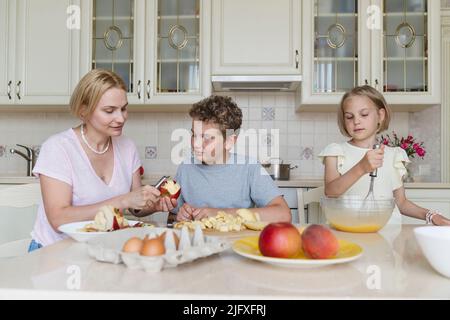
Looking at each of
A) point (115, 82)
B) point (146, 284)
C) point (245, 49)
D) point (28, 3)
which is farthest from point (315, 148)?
point (146, 284)

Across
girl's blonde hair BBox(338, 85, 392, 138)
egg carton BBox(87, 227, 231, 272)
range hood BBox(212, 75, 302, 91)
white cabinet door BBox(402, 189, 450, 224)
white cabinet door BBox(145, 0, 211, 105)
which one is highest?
white cabinet door BBox(145, 0, 211, 105)

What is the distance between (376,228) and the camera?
1.15 meters

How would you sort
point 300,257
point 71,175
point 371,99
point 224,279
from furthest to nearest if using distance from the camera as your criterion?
point 371,99 < point 71,175 < point 300,257 < point 224,279

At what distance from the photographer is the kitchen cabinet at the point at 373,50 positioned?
2727 mm

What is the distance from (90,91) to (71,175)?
0.97 feet

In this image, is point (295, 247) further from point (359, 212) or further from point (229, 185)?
point (229, 185)

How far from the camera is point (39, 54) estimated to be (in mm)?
2852

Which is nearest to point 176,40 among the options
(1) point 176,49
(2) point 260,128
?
(1) point 176,49

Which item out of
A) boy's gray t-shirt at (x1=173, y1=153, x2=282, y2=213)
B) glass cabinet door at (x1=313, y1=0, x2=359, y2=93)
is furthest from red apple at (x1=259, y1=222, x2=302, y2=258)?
glass cabinet door at (x1=313, y1=0, x2=359, y2=93)

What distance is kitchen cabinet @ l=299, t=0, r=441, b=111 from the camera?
273cm

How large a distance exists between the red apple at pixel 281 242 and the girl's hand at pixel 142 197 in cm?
51

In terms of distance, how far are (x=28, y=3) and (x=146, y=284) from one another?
2.77 metres

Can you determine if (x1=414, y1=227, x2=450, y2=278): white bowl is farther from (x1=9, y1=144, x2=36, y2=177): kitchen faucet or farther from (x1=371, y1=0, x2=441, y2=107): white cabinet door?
(x1=9, y1=144, x2=36, y2=177): kitchen faucet

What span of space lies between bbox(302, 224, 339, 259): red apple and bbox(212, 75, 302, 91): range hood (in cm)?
208
